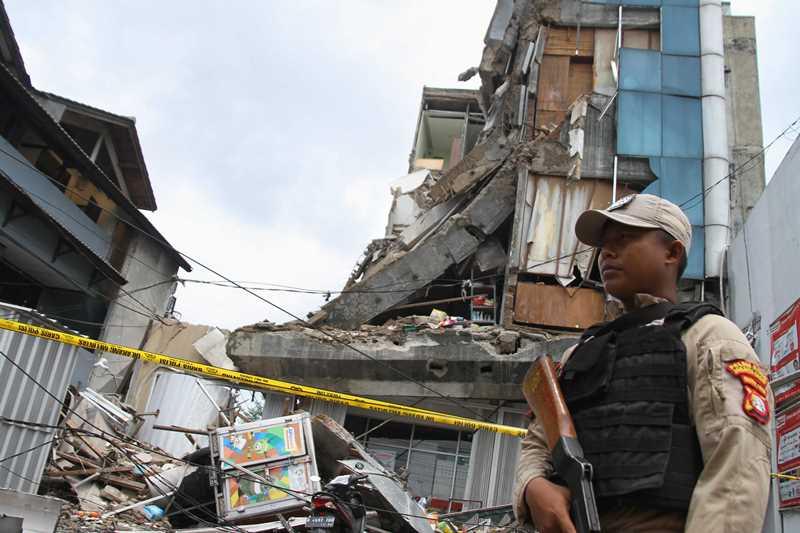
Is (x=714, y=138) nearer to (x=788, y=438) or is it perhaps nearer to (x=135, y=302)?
(x=788, y=438)

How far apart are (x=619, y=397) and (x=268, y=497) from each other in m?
8.01

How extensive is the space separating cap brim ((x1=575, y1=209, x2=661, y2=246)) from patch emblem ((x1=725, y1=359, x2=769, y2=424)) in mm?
532

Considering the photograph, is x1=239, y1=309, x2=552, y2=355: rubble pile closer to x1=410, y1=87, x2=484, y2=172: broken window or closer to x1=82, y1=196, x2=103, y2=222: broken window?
x1=82, y1=196, x2=103, y2=222: broken window

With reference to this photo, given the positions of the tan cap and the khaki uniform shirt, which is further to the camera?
the tan cap

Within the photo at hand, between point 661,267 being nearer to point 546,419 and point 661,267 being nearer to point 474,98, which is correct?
point 546,419

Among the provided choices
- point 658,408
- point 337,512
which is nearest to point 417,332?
point 337,512

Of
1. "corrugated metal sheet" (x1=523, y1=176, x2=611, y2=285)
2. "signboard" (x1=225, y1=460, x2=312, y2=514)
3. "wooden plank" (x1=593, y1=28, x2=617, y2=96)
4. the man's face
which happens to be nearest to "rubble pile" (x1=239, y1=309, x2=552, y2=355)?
"corrugated metal sheet" (x1=523, y1=176, x2=611, y2=285)

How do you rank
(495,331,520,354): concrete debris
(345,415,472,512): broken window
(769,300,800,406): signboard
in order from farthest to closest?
1. (495,331,520,354): concrete debris
2. (345,415,472,512): broken window
3. (769,300,800,406): signboard

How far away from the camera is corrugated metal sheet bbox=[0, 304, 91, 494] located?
856 centimetres

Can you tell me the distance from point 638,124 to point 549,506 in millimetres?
15706

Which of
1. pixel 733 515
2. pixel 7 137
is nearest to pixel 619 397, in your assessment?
pixel 733 515

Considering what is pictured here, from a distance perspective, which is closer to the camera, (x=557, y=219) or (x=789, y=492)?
(x=789, y=492)

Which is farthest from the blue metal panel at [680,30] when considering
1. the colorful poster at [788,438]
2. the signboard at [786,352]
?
the colorful poster at [788,438]

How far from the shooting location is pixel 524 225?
15188mm
